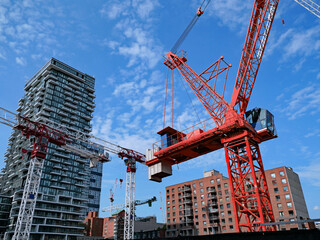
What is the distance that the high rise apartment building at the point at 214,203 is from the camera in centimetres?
7825

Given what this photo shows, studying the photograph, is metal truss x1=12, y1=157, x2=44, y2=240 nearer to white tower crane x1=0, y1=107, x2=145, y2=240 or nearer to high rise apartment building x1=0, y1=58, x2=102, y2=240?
white tower crane x1=0, y1=107, x2=145, y2=240

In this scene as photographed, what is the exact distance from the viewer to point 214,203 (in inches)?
3600

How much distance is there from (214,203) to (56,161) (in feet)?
188

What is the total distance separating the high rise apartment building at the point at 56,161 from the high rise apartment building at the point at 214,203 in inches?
1359

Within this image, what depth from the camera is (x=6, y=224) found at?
83.0 meters

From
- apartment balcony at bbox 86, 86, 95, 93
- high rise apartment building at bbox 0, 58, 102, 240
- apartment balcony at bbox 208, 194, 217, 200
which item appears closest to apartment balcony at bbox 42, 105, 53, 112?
high rise apartment building at bbox 0, 58, 102, 240

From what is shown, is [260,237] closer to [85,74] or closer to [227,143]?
[227,143]

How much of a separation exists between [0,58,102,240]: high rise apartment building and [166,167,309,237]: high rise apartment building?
3453 cm

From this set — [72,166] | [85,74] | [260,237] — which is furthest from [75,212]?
[260,237]

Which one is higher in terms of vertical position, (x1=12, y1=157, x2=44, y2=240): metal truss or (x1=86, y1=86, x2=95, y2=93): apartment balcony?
(x1=86, y1=86, x2=95, y2=93): apartment balcony

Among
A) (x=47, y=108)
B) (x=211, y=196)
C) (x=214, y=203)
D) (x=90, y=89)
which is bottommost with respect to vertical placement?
(x=214, y=203)

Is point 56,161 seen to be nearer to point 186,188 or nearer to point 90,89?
point 90,89

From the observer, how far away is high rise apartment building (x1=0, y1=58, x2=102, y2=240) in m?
82.4

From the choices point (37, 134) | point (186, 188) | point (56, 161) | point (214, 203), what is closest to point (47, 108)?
point (56, 161)
